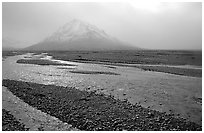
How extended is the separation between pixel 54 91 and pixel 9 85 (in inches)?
234

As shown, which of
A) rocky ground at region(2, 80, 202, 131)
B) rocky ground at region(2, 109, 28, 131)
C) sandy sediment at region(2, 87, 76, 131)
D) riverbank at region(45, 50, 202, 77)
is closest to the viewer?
rocky ground at region(2, 109, 28, 131)

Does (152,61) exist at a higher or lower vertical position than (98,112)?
higher

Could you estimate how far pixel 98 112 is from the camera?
12711 millimetres

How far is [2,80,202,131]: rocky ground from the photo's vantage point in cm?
1103

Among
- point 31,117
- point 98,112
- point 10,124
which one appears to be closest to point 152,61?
point 98,112

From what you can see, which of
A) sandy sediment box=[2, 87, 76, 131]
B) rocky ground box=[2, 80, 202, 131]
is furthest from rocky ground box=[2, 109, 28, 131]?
rocky ground box=[2, 80, 202, 131]

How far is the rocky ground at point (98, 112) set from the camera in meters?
11.0

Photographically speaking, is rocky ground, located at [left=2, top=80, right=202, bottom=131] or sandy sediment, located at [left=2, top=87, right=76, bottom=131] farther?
rocky ground, located at [left=2, top=80, right=202, bottom=131]

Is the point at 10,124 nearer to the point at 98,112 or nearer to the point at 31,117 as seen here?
the point at 31,117

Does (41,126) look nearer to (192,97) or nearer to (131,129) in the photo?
(131,129)

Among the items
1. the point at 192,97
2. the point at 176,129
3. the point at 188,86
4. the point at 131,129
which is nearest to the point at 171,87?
the point at 188,86

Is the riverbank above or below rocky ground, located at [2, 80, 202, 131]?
above

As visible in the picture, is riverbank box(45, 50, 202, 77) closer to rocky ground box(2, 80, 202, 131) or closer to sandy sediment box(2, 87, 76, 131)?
rocky ground box(2, 80, 202, 131)

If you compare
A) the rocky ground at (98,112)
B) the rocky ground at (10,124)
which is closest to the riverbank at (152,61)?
the rocky ground at (98,112)
